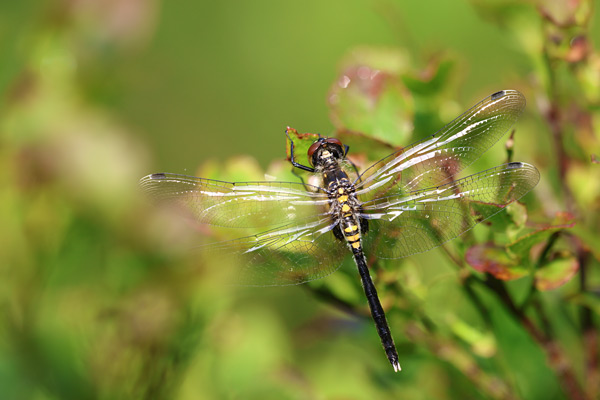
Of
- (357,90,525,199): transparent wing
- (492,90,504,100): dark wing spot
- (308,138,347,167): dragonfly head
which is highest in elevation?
(308,138,347,167): dragonfly head

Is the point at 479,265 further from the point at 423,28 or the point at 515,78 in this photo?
the point at 423,28

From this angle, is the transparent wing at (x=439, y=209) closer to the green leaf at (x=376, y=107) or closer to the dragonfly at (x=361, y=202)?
the dragonfly at (x=361, y=202)

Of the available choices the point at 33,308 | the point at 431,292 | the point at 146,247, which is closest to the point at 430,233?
the point at 431,292

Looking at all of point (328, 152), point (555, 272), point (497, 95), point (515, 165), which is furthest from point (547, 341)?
point (328, 152)

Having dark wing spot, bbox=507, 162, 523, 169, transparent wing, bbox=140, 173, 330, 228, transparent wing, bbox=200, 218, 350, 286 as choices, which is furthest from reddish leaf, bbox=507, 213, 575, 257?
transparent wing, bbox=140, 173, 330, 228

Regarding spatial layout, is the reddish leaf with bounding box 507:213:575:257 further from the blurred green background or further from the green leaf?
the green leaf

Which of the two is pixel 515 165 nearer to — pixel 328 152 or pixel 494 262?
pixel 494 262

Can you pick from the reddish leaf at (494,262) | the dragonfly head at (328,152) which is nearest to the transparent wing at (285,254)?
the dragonfly head at (328,152)
